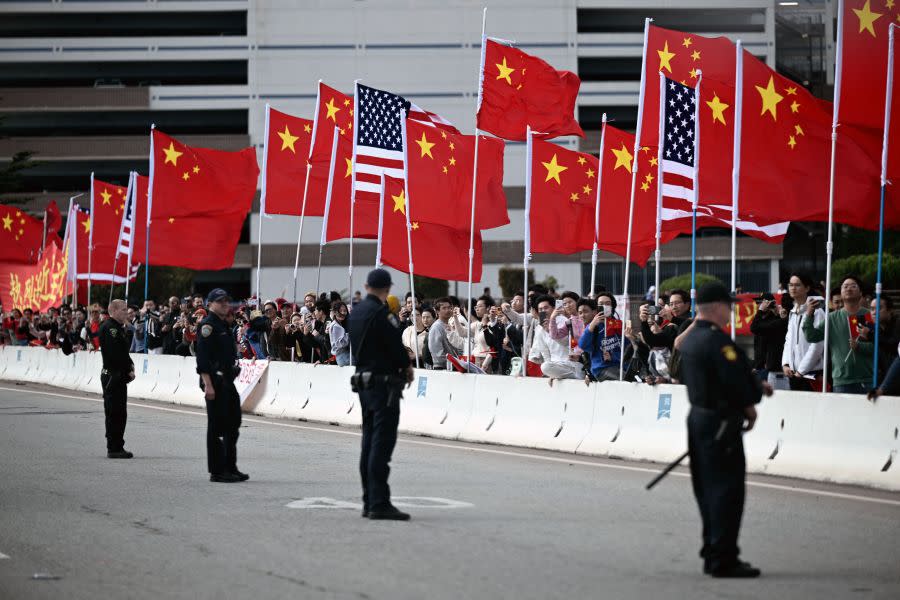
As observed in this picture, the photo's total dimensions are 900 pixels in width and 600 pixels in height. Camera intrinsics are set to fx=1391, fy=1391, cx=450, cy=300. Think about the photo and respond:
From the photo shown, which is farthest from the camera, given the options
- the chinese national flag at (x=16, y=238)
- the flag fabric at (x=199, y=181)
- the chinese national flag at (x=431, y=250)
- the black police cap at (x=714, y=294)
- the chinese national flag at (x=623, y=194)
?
the chinese national flag at (x=16, y=238)

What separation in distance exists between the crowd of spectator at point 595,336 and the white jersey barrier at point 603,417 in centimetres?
36

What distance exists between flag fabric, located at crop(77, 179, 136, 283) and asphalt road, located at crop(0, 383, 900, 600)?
19351mm

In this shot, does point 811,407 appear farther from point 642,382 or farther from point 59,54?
point 59,54

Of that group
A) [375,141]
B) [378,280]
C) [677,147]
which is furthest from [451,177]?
[378,280]

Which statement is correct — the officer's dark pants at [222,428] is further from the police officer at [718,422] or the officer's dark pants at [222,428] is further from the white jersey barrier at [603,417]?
the police officer at [718,422]

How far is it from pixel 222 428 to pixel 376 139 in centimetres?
1034

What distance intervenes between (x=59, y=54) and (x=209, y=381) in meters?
75.8

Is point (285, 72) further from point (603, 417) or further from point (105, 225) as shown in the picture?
point (603, 417)

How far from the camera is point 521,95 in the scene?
19781 millimetres

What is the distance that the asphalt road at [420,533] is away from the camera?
7609 millimetres

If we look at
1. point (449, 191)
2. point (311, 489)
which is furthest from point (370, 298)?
point (449, 191)

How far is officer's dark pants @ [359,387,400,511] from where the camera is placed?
1016 centimetres

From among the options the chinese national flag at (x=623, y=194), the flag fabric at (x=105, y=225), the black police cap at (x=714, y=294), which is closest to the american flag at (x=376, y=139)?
the chinese national flag at (x=623, y=194)

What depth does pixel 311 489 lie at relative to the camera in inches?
478
